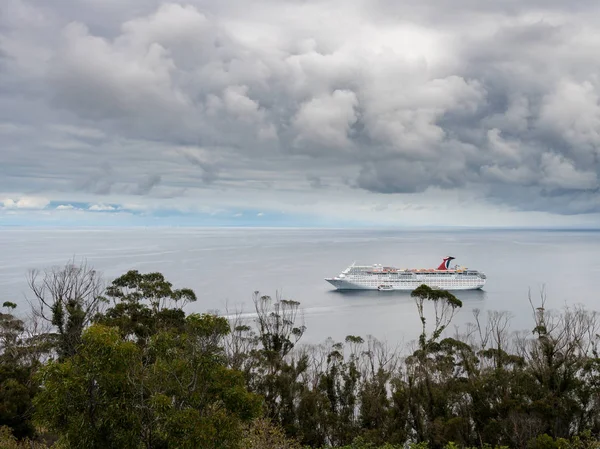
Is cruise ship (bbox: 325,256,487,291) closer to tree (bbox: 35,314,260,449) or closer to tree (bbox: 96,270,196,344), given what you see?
tree (bbox: 96,270,196,344)

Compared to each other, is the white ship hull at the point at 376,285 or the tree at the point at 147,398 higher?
the tree at the point at 147,398

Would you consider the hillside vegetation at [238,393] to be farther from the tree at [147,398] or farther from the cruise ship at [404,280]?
the cruise ship at [404,280]

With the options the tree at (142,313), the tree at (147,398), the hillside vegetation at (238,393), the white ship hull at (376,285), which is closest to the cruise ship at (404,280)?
the white ship hull at (376,285)

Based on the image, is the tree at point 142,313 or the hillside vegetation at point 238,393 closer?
the hillside vegetation at point 238,393

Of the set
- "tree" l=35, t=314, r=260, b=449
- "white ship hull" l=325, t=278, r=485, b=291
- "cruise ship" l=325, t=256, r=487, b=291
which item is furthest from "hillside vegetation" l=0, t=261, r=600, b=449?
"cruise ship" l=325, t=256, r=487, b=291

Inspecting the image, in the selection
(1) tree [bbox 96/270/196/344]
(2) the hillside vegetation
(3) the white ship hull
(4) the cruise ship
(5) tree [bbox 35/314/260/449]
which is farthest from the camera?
(3) the white ship hull

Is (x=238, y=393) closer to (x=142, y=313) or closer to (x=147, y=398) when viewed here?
(x=147, y=398)

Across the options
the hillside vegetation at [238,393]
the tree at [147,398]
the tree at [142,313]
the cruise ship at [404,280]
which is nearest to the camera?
the tree at [147,398]

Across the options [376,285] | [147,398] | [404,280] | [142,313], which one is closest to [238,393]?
[147,398]

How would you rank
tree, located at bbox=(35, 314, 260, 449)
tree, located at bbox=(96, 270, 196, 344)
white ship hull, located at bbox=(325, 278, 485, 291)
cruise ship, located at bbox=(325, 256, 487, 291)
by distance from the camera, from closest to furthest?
1. tree, located at bbox=(35, 314, 260, 449)
2. tree, located at bbox=(96, 270, 196, 344)
3. cruise ship, located at bbox=(325, 256, 487, 291)
4. white ship hull, located at bbox=(325, 278, 485, 291)

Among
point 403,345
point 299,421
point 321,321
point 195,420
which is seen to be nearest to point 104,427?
point 195,420

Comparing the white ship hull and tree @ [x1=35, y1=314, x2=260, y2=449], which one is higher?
tree @ [x1=35, y1=314, x2=260, y2=449]

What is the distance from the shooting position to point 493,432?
74.0 feet

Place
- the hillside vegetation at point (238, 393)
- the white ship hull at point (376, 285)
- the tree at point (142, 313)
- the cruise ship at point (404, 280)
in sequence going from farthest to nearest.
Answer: the white ship hull at point (376, 285) → the cruise ship at point (404, 280) → the tree at point (142, 313) → the hillside vegetation at point (238, 393)
